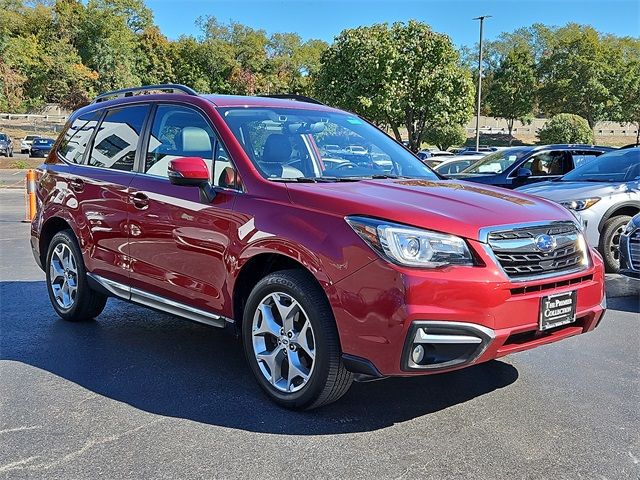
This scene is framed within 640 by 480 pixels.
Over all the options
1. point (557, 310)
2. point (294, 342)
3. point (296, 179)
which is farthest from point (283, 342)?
point (557, 310)

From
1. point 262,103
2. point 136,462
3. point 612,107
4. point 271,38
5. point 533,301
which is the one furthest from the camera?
point 271,38

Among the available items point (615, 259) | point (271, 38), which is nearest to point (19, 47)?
point (271, 38)

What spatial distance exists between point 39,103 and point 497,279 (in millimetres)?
72852

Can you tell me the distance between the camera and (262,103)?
15.5ft

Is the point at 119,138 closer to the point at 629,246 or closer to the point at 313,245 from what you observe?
the point at 313,245

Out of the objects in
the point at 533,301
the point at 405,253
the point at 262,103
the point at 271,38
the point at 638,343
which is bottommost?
the point at 638,343

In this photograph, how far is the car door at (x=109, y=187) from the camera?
4.82 metres

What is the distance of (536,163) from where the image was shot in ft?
36.2

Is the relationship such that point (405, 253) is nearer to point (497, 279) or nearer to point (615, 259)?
point (497, 279)

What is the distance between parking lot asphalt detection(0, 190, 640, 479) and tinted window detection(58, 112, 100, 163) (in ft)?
5.21

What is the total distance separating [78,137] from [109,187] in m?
1.09

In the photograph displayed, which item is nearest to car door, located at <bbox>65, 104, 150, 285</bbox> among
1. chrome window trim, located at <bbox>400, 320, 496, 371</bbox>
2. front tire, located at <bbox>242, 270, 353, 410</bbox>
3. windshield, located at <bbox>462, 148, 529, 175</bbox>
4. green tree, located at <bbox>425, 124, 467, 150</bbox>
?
front tire, located at <bbox>242, 270, 353, 410</bbox>

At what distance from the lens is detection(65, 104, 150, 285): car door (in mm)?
4824

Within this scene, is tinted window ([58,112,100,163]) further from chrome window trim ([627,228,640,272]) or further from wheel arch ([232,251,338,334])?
chrome window trim ([627,228,640,272])
